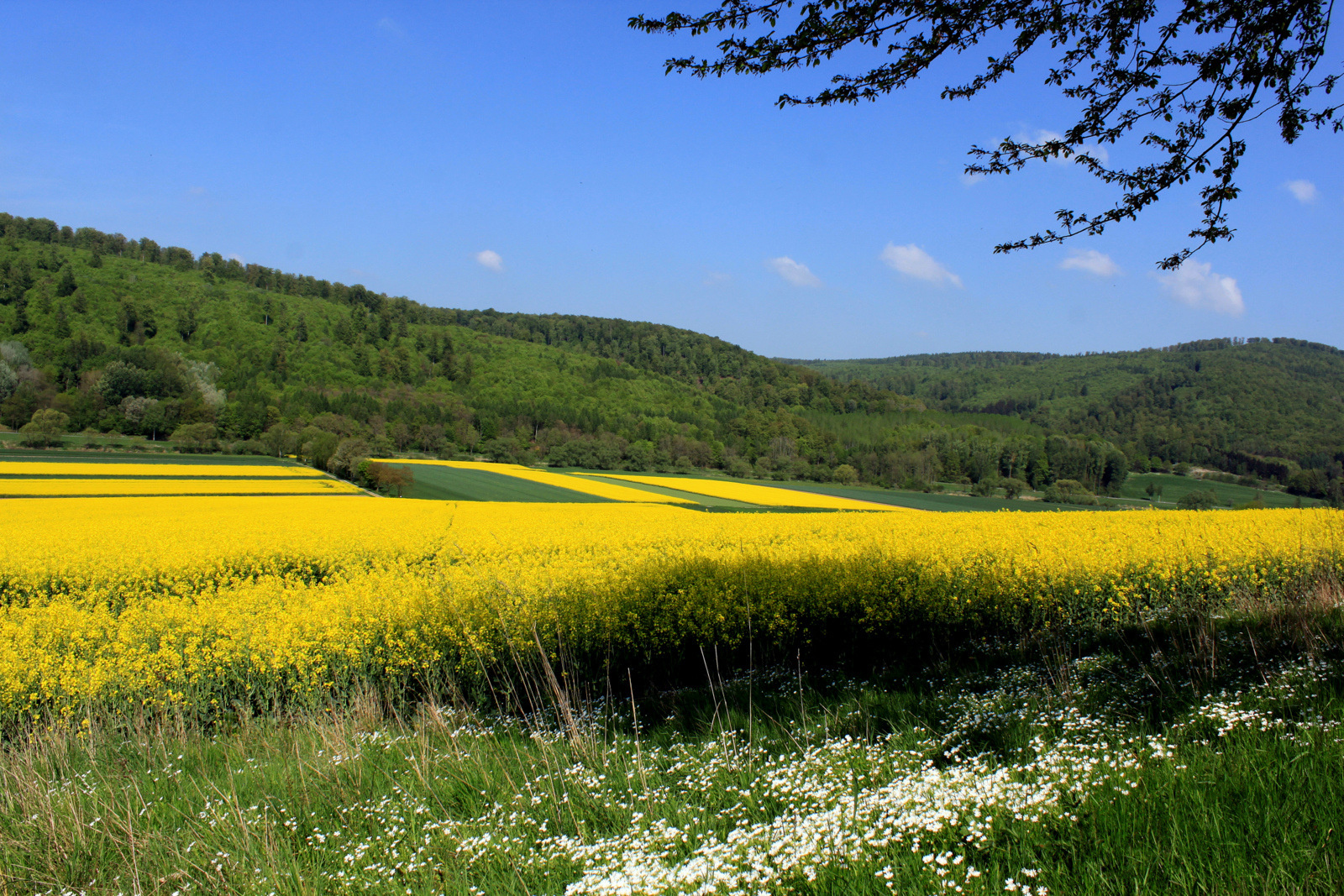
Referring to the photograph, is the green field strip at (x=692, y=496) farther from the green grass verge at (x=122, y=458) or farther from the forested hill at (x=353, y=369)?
the green grass verge at (x=122, y=458)

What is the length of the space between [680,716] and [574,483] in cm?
4967

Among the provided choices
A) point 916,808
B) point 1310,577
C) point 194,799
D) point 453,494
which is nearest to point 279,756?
point 194,799

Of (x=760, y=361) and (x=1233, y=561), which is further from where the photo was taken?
(x=760, y=361)

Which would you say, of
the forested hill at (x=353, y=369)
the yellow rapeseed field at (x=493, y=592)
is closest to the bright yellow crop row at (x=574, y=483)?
the forested hill at (x=353, y=369)

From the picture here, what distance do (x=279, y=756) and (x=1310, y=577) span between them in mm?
13081

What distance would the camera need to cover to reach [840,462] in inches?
3250

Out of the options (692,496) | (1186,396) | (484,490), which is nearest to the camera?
(484,490)

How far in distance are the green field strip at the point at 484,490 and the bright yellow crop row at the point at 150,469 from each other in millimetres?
8134

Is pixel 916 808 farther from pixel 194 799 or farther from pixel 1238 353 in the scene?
pixel 1238 353

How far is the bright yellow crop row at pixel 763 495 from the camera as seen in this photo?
45031 millimetres

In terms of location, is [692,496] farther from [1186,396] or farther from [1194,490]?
[1186,396]

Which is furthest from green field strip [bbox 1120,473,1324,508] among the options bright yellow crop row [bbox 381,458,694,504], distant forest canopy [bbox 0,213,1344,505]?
bright yellow crop row [bbox 381,458,694,504]

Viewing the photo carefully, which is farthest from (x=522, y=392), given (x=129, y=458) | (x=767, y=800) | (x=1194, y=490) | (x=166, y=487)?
(x=767, y=800)

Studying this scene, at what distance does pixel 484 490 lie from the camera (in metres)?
46.8
